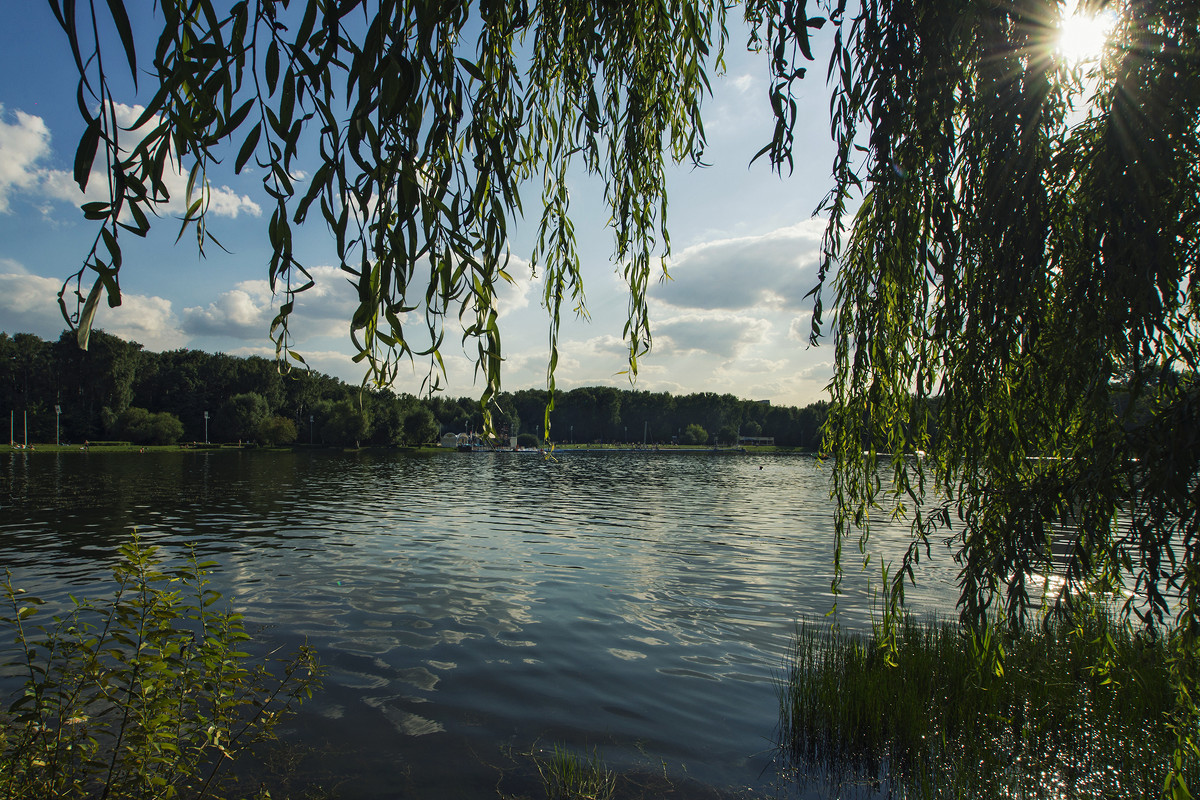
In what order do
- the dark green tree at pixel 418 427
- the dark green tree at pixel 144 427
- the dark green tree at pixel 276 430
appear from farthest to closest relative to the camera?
1. the dark green tree at pixel 418 427
2. the dark green tree at pixel 276 430
3. the dark green tree at pixel 144 427

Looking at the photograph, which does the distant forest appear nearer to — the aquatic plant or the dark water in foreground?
the dark water in foreground

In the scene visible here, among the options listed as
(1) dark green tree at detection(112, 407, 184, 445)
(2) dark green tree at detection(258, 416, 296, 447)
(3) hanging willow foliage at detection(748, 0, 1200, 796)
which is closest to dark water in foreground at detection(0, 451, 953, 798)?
(3) hanging willow foliage at detection(748, 0, 1200, 796)

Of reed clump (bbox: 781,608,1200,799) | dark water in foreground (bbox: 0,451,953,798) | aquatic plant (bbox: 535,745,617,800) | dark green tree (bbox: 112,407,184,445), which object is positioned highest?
dark green tree (bbox: 112,407,184,445)

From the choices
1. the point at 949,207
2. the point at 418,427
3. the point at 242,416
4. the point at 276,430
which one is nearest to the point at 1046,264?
the point at 949,207

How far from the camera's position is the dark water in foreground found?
20.2 ft

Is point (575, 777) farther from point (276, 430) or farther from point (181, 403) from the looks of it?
point (181, 403)

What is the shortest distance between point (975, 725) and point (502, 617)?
727 cm

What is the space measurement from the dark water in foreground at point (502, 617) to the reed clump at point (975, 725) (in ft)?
2.29

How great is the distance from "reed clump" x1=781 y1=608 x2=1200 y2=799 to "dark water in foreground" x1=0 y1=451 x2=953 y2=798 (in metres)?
0.70

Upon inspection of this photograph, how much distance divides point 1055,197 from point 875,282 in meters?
0.97

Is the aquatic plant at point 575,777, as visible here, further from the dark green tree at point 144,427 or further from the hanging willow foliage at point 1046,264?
the dark green tree at point 144,427

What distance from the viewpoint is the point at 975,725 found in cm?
616

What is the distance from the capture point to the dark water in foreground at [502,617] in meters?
6.17

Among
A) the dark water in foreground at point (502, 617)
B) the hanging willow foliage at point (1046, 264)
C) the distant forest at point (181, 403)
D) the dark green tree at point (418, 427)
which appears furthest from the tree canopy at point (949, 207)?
A: the dark green tree at point (418, 427)
